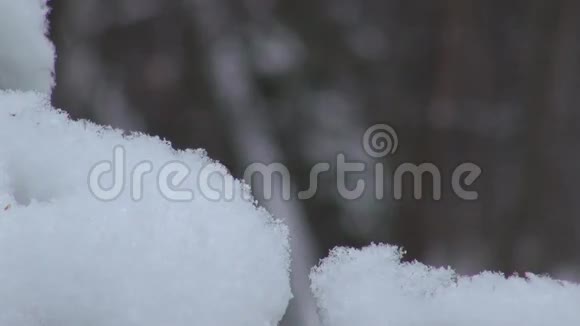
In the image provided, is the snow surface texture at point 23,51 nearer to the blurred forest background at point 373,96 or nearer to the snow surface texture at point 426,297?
the snow surface texture at point 426,297

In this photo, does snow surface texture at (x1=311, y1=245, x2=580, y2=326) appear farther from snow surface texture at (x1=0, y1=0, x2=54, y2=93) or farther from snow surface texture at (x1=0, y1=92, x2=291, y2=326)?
snow surface texture at (x1=0, y1=0, x2=54, y2=93)

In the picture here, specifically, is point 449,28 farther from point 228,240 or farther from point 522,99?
point 228,240

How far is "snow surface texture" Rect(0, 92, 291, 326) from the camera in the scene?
26cm

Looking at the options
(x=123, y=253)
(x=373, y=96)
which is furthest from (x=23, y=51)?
(x=373, y=96)

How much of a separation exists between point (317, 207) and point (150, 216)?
1286 millimetres

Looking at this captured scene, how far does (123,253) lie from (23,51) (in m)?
0.16

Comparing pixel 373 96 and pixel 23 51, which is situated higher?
pixel 373 96

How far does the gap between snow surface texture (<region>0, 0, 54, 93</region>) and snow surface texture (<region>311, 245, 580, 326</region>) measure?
0.54 feet

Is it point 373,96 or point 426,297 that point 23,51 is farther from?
point 373,96

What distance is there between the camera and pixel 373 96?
1.78 meters

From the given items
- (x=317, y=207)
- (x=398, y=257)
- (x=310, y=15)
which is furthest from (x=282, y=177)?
(x=398, y=257)

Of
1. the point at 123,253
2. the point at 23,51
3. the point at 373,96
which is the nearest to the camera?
the point at 123,253

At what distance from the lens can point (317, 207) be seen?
1.55 meters

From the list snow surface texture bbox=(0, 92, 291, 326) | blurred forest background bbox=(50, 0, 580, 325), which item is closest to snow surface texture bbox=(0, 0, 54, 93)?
snow surface texture bbox=(0, 92, 291, 326)
